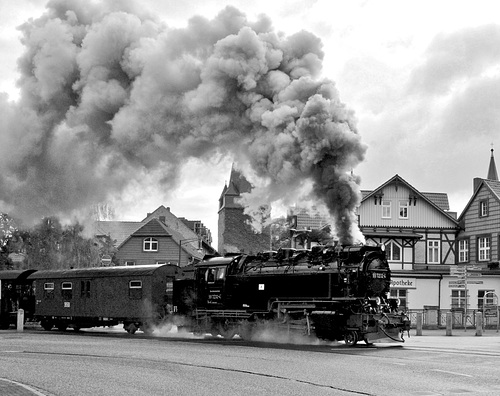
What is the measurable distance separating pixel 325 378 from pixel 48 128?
18647 mm

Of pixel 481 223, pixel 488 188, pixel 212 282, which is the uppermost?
pixel 488 188

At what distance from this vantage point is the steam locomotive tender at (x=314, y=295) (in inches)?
889

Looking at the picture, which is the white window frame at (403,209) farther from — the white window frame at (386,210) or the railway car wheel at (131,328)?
the railway car wheel at (131,328)

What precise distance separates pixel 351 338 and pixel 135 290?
11.8m

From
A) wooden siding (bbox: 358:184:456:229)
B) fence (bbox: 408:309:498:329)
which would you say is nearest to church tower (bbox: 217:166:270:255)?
wooden siding (bbox: 358:184:456:229)

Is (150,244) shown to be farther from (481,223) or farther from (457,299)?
(457,299)

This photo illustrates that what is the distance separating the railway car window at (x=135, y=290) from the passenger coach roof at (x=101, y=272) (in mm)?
380

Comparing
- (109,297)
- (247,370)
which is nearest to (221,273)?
(109,297)

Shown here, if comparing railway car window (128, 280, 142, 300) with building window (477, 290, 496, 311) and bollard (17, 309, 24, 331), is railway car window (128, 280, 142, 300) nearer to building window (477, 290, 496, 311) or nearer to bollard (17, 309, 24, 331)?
bollard (17, 309, 24, 331)

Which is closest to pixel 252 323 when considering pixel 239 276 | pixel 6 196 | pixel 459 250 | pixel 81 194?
pixel 239 276

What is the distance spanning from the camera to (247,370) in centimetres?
1534

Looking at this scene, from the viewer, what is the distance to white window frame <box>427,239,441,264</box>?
51.4 m

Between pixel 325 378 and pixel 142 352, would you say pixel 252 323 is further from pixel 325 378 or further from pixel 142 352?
pixel 325 378

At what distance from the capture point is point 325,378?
14.0 m
